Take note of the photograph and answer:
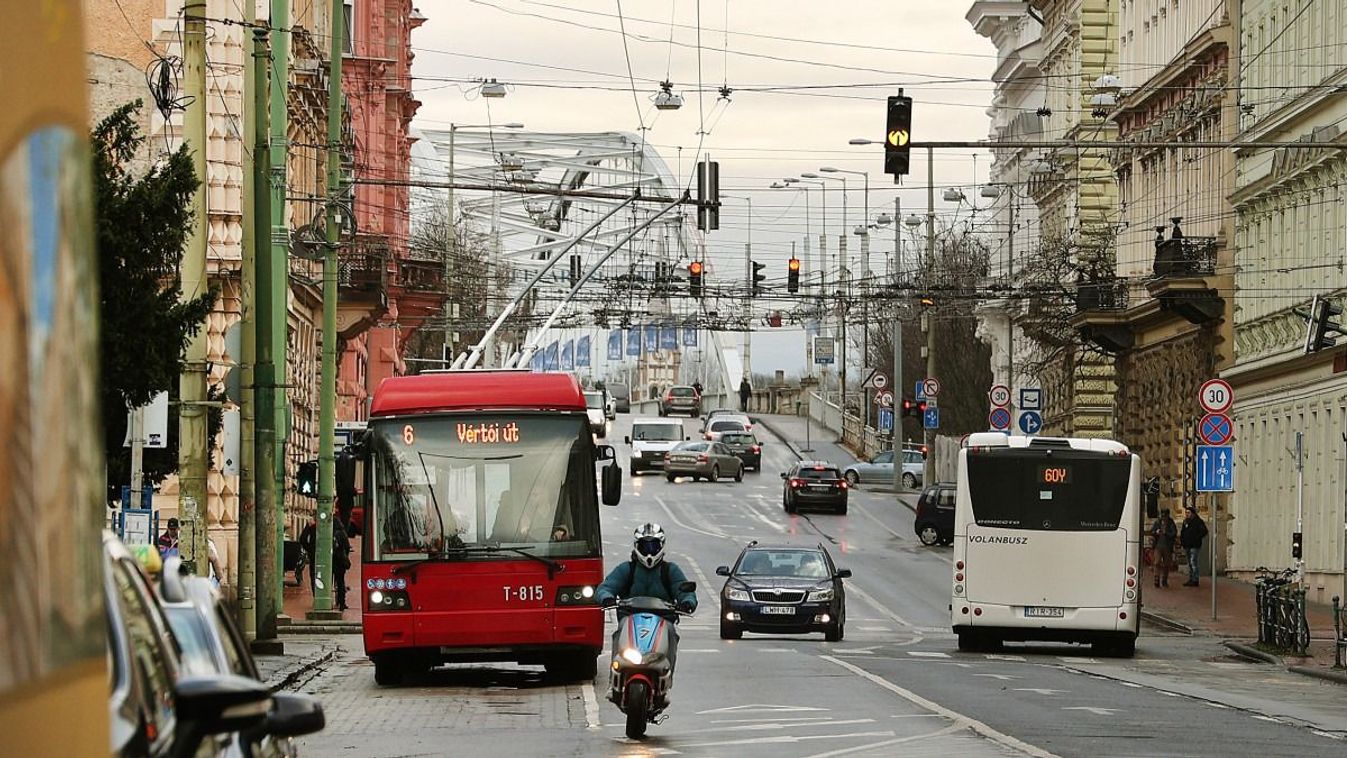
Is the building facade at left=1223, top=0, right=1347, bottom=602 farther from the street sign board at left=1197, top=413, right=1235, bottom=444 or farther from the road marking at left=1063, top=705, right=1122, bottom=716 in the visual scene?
the road marking at left=1063, top=705, right=1122, bottom=716

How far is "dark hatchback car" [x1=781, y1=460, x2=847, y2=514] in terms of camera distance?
7631cm

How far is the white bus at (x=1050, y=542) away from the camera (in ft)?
110

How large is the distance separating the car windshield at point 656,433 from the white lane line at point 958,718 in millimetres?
64158

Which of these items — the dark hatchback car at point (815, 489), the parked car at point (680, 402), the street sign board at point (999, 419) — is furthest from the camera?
the parked car at point (680, 402)

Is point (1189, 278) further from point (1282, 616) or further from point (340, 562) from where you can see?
point (1282, 616)

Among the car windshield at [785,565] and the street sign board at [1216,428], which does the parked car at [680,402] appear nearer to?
the street sign board at [1216,428]

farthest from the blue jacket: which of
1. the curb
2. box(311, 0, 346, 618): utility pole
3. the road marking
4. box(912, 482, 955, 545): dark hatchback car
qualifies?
box(912, 482, 955, 545): dark hatchback car

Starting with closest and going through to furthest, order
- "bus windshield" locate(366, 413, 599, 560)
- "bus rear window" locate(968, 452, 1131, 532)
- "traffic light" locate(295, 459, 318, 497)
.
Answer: "bus windshield" locate(366, 413, 599, 560) → "bus rear window" locate(968, 452, 1131, 532) → "traffic light" locate(295, 459, 318, 497)

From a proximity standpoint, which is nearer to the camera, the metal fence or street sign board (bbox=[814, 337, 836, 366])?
the metal fence

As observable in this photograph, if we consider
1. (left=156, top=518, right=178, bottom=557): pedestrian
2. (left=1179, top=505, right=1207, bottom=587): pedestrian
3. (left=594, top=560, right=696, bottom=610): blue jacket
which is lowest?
(left=1179, top=505, right=1207, bottom=587): pedestrian

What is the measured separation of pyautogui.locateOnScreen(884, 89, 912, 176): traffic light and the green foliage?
26.4 feet

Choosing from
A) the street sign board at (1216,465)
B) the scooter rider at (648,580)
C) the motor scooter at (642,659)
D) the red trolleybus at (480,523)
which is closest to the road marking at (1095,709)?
the scooter rider at (648,580)

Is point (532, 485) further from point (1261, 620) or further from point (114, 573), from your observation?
point (114, 573)

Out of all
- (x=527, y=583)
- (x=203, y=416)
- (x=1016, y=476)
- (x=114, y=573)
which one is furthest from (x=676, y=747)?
(x=1016, y=476)
